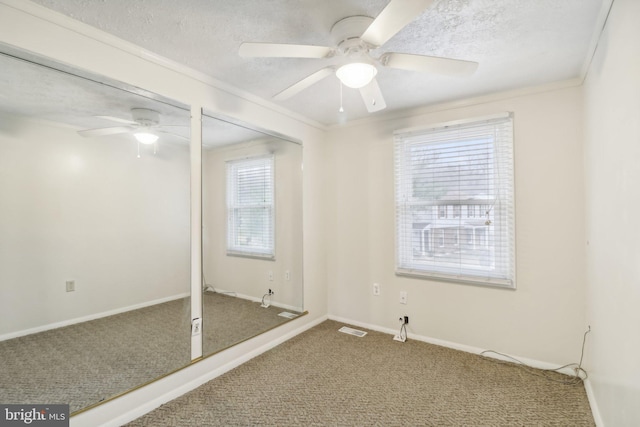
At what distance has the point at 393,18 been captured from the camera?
1180mm

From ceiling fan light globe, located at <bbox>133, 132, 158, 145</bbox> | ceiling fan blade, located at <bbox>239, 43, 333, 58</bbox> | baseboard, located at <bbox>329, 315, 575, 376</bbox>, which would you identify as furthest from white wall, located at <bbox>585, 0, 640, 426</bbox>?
ceiling fan light globe, located at <bbox>133, 132, 158, 145</bbox>

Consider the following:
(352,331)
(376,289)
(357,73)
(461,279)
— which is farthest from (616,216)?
(352,331)

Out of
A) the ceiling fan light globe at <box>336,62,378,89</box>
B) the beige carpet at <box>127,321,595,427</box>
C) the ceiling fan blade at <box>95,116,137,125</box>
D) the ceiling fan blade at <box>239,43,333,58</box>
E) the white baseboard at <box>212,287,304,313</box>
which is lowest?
the beige carpet at <box>127,321,595,427</box>

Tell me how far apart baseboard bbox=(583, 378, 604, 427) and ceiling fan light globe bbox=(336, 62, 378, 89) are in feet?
7.70

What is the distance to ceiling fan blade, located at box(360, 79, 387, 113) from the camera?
5.92ft

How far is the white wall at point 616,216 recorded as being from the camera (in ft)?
3.93

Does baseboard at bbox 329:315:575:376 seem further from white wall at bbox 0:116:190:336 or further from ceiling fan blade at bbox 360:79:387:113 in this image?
ceiling fan blade at bbox 360:79:387:113

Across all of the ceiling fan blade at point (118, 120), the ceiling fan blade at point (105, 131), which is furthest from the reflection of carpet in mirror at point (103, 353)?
the ceiling fan blade at point (118, 120)

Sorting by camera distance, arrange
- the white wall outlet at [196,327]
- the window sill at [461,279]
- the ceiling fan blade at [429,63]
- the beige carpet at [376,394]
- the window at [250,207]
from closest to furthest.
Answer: the ceiling fan blade at [429,63]
the beige carpet at [376,394]
the white wall outlet at [196,327]
the window sill at [461,279]
the window at [250,207]

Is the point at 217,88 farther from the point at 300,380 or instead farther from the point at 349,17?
the point at 300,380

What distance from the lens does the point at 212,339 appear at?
2.28 meters

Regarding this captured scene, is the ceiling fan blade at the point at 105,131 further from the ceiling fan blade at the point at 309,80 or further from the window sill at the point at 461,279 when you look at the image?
the window sill at the point at 461,279

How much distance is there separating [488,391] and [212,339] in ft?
6.79

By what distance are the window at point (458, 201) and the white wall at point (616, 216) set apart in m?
0.59
